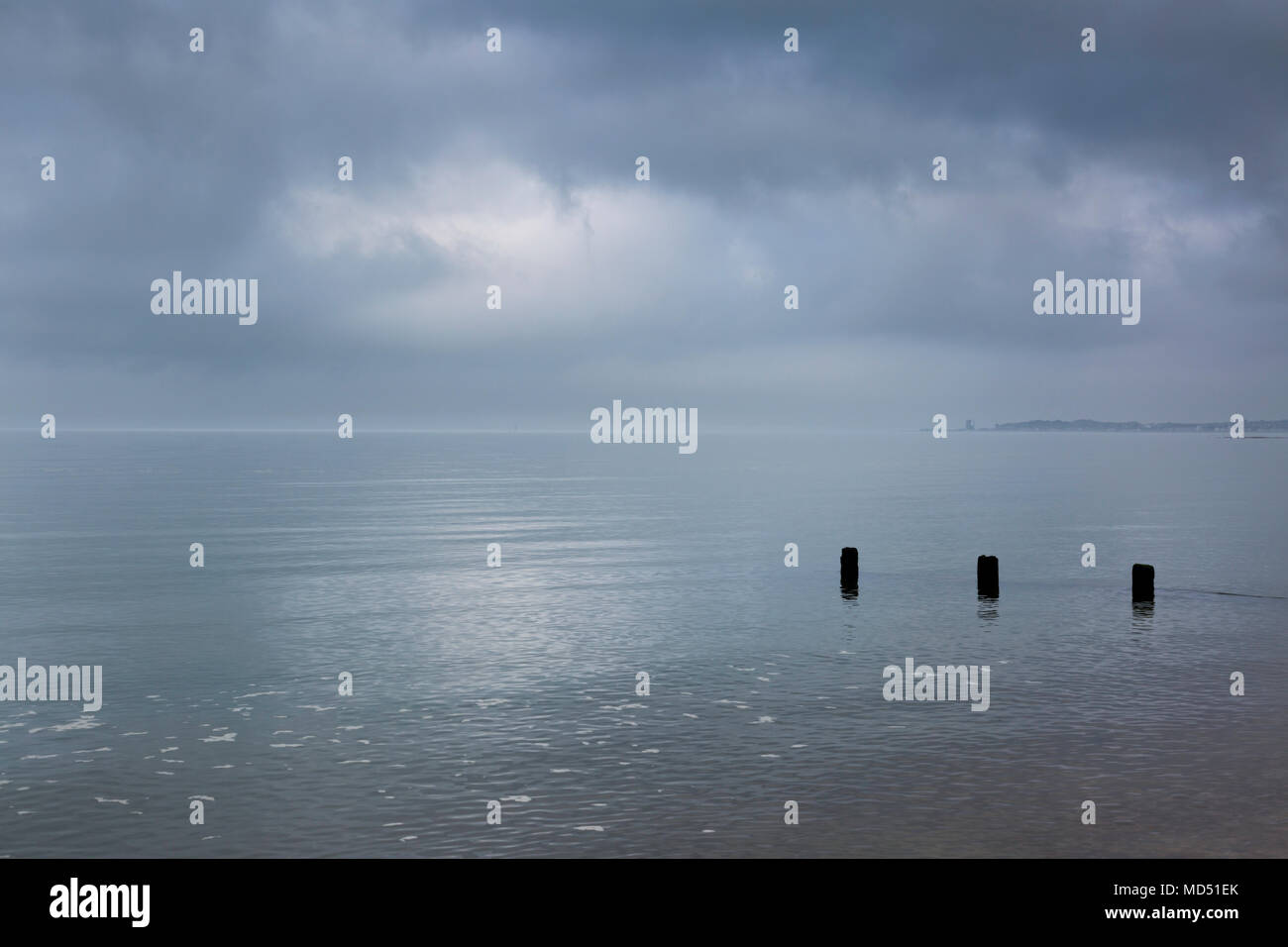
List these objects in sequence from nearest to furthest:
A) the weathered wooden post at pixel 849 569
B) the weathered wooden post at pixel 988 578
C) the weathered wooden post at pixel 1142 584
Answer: the weathered wooden post at pixel 1142 584 → the weathered wooden post at pixel 988 578 → the weathered wooden post at pixel 849 569

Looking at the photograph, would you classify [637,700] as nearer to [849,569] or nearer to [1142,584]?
[849,569]

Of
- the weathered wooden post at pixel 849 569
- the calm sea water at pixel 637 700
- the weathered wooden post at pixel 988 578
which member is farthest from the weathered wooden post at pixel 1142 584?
the weathered wooden post at pixel 849 569

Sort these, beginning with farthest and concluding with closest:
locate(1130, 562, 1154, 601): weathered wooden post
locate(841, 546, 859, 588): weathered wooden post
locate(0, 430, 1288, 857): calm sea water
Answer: locate(841, 546, 859, 588): weathered wooden post, locate(1130, 562, 1154, 601): weathered wooden post, locate(0, 430, 1288, 857): calm sea water

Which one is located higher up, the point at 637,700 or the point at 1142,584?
the point at 1142,584

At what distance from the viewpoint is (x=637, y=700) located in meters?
29.6

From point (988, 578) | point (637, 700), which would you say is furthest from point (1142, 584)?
point (637, 700)

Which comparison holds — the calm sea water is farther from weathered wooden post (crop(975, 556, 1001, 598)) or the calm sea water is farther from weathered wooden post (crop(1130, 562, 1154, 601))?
weathered wooden post (crop(1130, 562, 1154, 601))

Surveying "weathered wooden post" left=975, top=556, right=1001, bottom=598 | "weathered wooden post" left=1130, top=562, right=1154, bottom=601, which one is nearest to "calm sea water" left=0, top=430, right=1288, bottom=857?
"weathered wooden post" left=975, top=556, right=1001, bottom=598

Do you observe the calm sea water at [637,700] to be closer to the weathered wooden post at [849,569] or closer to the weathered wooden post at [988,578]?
the weathered wooden post at [988,578]

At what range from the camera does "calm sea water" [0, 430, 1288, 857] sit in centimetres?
1984

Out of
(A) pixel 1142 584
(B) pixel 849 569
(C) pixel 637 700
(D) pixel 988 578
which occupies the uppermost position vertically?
(B) pixel 849 569

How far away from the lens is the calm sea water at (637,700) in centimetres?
1984
